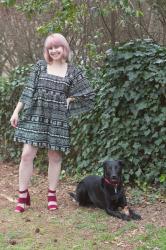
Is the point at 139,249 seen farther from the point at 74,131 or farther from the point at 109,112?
the point at 74,131

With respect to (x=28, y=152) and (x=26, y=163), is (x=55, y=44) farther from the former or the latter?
(x=26, y=163)

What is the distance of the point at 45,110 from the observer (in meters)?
6.07

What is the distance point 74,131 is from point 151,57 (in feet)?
6.73

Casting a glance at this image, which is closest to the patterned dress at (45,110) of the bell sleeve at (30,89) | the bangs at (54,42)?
the bell sleeve at (30,89)

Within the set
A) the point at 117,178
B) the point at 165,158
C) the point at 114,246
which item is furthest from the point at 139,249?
the point at 165,158

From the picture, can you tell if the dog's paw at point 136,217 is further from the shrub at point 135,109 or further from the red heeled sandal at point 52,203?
the shrub at point 135,109

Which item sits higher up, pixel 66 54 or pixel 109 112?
pixel 66 54

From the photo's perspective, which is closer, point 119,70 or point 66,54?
point 66,54

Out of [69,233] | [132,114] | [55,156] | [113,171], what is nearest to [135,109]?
[132,114]

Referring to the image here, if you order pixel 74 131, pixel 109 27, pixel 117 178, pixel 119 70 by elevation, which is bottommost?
pixel 117 178

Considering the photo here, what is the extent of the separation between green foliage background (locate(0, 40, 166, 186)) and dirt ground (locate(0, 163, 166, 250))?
1.50 feet

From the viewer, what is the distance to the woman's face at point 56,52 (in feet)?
19.6

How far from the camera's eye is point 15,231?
18.0 feet

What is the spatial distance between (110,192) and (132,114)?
1.50 meters
